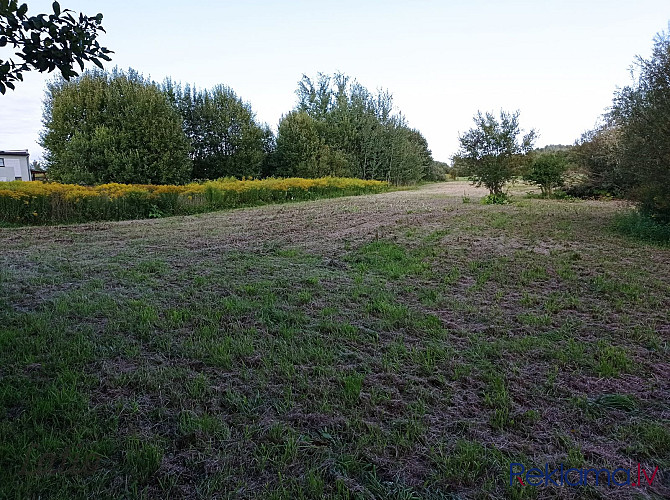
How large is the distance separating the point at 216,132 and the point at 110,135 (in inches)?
252

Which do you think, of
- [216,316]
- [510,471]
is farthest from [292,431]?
[216,316]

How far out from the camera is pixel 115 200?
10.4m

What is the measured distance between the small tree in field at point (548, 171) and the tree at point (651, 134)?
27.7 feet

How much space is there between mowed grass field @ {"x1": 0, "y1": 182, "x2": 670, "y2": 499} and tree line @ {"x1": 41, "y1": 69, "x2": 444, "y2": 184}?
13492 millimetres

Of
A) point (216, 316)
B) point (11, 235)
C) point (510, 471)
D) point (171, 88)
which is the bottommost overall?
point (510, 471)

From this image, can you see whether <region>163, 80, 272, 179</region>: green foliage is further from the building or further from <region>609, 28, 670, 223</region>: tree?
the building

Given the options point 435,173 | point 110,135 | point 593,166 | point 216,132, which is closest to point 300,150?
point 216,132

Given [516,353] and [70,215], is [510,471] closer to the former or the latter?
[516,353]

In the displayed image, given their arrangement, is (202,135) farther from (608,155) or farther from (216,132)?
(608,155)

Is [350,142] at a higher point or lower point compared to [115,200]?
higher

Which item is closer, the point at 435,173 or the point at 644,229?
the point at 644,229

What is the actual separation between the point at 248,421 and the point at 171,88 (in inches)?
937

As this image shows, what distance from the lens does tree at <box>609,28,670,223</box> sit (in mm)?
6383

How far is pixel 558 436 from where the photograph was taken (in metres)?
1.91
